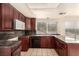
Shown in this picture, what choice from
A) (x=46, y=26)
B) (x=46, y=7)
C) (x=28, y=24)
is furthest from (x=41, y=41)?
(x=46, y=7)

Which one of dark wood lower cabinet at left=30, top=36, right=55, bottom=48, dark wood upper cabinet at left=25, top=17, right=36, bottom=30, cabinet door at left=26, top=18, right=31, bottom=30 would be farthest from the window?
dark wood lower cabinet at left=30, top=36, right=55, bottom=48

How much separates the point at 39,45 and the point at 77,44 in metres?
4.74

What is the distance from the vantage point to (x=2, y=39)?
415cm

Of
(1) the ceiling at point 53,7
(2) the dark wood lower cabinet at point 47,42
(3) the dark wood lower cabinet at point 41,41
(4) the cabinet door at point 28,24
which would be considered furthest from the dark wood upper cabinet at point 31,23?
(1) the ceiling at point 53,7

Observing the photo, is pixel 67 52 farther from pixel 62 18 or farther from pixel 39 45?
pixel 62 18

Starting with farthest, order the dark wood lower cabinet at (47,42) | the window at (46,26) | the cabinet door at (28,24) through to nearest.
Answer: the window at (46,26) < the cabinet door at (28,24) < the dark wood lower cabinet at (47,42)

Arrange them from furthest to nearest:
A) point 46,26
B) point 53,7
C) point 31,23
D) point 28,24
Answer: point 46,26
point 31,23
point 28,24
point 53,7

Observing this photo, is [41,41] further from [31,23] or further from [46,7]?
[46,7]

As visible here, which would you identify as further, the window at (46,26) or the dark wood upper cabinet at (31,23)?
the window at (46,26)

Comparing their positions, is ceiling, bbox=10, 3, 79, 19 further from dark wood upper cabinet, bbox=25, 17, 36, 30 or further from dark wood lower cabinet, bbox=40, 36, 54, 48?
dark wood upper cabinet, bbox=25, 17, 36, 30

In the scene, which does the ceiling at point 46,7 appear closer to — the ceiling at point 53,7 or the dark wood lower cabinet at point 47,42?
the ceiling at point 53,7

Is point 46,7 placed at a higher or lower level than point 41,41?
higher

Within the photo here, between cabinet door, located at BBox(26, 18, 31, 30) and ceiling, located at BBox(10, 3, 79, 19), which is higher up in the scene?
ceiling, located at BBox(10, 3, 79, 19)

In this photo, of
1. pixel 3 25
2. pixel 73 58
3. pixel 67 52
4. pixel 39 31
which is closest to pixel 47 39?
pixel 39 31
